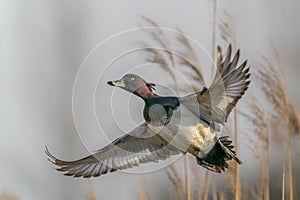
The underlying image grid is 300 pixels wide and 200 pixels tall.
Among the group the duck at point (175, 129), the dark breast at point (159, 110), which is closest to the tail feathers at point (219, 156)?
the duck at point (175, 129)

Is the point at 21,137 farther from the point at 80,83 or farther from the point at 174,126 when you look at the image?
the point at 174,126

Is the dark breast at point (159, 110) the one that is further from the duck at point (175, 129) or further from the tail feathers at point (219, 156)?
the tail feathers at point (219, 156)

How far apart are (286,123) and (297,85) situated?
10cm

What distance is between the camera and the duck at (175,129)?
3.45 ft

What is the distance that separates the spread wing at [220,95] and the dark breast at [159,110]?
1.3 inches

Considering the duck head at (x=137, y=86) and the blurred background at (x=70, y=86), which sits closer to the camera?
the duck head at (x=137, y=86)

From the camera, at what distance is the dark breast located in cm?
104

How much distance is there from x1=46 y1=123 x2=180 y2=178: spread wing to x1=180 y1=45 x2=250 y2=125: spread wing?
0.10m

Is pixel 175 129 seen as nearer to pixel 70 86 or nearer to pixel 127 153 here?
pixel 127 153

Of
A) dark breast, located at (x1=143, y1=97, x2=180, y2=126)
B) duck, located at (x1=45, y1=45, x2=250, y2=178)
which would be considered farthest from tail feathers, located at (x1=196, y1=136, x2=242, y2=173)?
dark breast, located at (x1=143, y1=97, x2=180, y2=126)

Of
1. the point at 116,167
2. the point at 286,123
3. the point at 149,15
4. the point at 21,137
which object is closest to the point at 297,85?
the point at 286,123

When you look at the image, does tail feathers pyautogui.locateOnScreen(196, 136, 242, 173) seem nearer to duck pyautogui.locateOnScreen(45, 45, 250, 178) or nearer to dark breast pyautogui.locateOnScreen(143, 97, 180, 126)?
duck pyautogui.locateOnScreen(45, 45, 250, 178)

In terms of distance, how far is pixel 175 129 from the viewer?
1042 mm

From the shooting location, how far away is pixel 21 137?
1.23m
